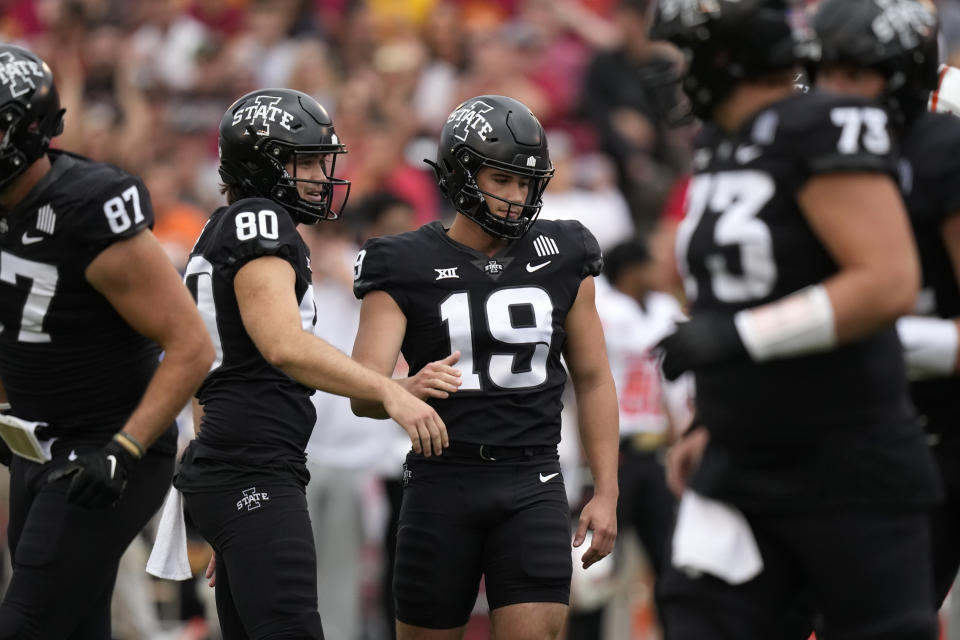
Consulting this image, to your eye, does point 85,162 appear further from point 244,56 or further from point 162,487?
point 244,56

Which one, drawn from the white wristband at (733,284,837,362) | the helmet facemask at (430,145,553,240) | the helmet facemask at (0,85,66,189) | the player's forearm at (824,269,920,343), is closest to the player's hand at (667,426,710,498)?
the white wristband at (733,284,837,362)

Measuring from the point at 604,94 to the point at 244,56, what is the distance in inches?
118

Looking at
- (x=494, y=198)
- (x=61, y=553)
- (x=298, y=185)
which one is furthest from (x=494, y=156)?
(x=61, y=553)

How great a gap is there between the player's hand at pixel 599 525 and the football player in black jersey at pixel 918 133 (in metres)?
1.11

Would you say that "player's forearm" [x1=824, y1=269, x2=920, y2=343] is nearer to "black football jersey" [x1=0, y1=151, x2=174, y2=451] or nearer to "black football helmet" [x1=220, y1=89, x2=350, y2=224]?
"black football helmet" [x1=220, y1=89, x2=350, y2=224]

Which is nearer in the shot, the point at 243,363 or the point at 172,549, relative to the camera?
the point at 243,363

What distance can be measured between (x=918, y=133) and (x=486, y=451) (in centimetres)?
163

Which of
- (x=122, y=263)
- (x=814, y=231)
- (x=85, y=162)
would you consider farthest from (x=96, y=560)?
(x=814, y=231)

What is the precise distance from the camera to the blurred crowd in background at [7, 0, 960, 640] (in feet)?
33.3

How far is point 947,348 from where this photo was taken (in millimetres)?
3822

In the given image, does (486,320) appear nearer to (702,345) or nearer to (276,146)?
(276,146)

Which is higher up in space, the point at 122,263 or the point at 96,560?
the point at 122,263

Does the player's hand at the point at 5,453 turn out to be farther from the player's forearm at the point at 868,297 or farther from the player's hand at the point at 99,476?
the player's forearm at the point at 868,297

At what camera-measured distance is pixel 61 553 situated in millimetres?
4430
